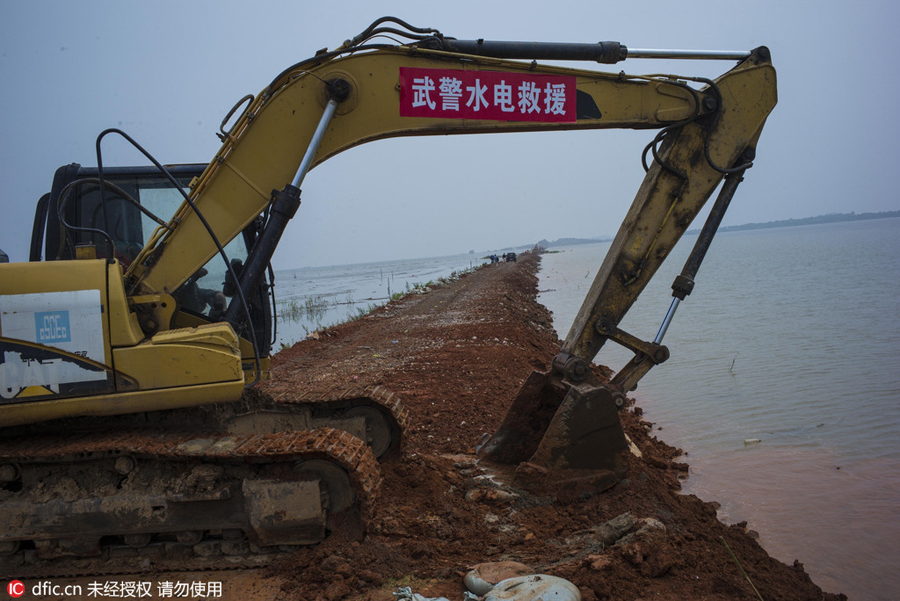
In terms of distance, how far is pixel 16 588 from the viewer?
3863 millimetres

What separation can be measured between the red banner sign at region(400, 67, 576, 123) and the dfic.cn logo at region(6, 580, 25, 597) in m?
3.78

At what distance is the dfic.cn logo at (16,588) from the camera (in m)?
3.82

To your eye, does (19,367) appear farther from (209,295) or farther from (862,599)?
(862,599)

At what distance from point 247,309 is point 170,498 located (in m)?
1.22

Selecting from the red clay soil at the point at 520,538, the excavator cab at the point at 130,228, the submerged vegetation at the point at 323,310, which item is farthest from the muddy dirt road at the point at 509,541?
the submerged vegetation at the point at 323,310

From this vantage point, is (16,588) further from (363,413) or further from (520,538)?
(520,538)

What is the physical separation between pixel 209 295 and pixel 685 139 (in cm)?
373

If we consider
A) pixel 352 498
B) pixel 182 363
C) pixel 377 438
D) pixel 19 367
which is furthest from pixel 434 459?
pixel 19 367

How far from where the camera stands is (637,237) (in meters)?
4.59

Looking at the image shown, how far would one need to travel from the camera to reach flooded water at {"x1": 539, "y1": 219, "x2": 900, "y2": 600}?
4.38 m

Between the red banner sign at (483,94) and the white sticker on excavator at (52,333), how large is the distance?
2300 millimetres

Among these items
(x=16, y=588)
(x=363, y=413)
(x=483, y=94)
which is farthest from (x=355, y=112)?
(x=16, y=588)

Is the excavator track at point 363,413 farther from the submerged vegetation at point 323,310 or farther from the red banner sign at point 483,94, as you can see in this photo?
the submerged vegetation at point 323,310

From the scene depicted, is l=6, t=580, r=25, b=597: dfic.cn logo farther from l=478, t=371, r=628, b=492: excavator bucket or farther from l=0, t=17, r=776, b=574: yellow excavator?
l=478, t=371, r=628, b=492: excavator bucket
